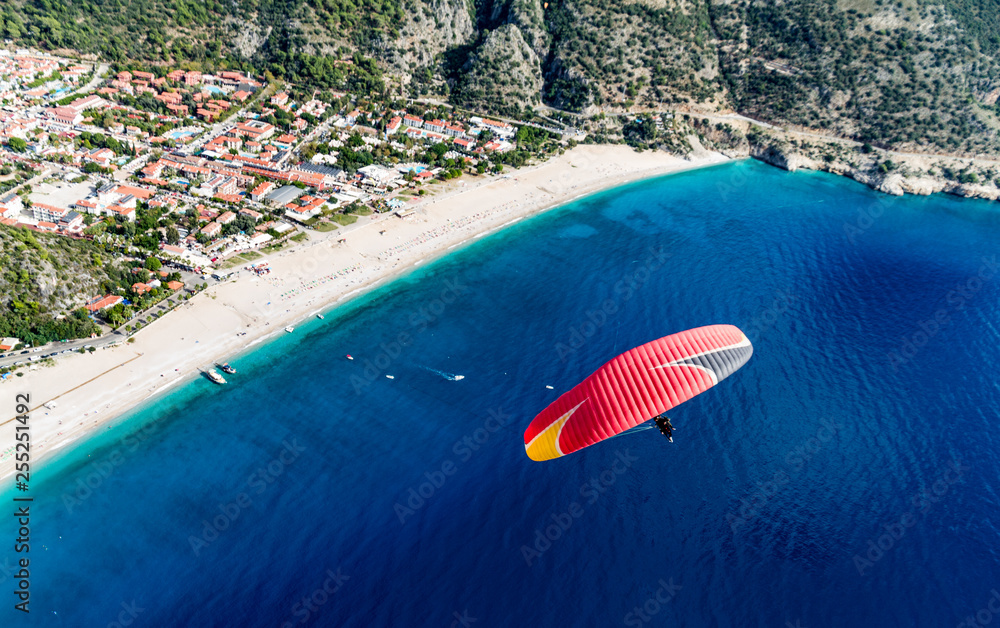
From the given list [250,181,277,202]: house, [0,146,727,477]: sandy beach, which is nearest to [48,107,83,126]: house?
[250,181,277,202]: house

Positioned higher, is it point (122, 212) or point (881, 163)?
point (881, 163)

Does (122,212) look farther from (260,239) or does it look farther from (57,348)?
(57,348)

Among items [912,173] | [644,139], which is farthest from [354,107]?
[912,173]

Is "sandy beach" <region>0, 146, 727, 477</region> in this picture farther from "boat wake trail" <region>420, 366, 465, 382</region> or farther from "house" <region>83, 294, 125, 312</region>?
"boat wake trail" <region>420, 366, 465, 382</region>

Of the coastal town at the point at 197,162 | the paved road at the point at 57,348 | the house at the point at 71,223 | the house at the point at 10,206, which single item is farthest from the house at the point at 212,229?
the house at the point at 10,206

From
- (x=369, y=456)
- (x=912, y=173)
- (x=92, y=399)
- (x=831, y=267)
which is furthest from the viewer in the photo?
(x=912, y=173)

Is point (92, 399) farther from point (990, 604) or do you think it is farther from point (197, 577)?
point (990, 604)

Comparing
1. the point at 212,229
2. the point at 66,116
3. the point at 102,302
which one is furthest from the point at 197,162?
the point at 102,302
